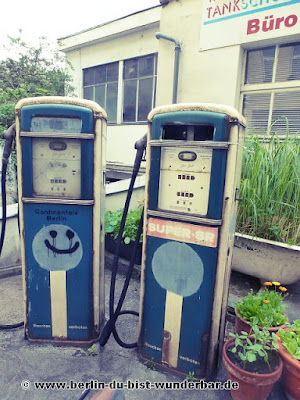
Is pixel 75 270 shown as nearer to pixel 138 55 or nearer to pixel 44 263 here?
pixel 44 263

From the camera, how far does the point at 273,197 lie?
297cm

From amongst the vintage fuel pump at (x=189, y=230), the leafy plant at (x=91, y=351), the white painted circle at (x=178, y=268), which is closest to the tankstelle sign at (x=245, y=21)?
the vintage fuel pump at (x=189, y=230)

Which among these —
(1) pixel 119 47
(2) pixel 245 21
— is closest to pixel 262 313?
(2) pixel 245 21

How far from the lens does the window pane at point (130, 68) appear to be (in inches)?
299

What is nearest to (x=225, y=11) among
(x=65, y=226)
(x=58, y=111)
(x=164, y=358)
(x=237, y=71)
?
(x=237, y=71)

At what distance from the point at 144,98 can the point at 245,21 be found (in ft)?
11.0

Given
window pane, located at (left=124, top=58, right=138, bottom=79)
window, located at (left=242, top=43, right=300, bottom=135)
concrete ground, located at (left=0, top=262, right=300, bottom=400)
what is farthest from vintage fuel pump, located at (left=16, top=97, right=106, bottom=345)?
window pane, located at (left=124, top=58, right=138, bottom=79)

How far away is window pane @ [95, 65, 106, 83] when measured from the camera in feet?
27.5

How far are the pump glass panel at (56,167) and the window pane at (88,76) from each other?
768cm

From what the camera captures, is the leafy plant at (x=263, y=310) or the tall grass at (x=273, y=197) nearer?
the leafy plant at (x=263, y=310)

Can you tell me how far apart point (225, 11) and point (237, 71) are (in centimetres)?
98

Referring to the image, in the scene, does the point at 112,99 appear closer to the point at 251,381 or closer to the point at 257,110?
the point at 257,110

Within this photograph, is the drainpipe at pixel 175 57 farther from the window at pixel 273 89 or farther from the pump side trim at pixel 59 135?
the pump side trim at pixel 59 135

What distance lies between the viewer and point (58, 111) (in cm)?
177
